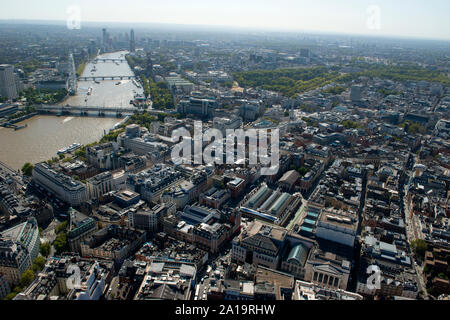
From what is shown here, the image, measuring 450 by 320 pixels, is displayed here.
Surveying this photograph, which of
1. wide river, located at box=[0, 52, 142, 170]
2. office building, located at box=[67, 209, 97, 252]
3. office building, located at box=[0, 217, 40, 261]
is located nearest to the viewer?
office building, located at box=[0, 217, 40, 261]

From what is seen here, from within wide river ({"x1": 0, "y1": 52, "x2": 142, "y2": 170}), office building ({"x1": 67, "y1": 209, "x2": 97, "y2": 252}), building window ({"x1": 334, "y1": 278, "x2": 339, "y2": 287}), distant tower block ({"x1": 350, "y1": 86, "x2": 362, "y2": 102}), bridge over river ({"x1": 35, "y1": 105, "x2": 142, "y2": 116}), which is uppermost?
distant tower block ({"x1": 350, "y1": 86, "x2": 362, "y2": 102})

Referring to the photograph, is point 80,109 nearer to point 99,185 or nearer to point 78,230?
point 99,185

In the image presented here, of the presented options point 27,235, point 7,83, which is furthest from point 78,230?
point 7,83

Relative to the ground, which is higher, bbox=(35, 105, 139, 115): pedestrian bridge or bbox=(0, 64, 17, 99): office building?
bbox=(0, 64, 17, 99): office building

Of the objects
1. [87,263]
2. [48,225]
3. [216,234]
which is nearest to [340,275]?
[216,234]

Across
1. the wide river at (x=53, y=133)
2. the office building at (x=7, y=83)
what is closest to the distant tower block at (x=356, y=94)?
the wide river at (x=53, y=133)

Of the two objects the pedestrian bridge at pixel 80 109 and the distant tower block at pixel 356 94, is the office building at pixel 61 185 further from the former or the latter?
the distant tower block at pixel 356 94
